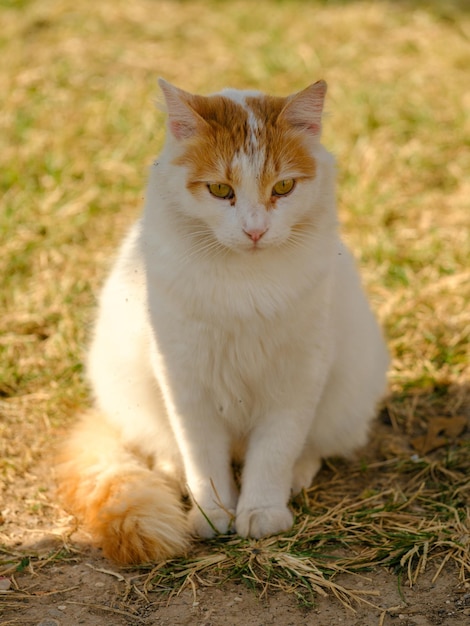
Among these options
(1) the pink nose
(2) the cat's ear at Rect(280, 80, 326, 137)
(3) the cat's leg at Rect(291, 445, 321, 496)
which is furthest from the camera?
(3) the cat's leg at Rect(291, 445, 321, 496)

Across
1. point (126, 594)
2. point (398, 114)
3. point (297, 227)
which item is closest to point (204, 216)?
point (297, 227)

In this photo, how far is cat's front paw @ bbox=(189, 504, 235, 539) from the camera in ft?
9.33

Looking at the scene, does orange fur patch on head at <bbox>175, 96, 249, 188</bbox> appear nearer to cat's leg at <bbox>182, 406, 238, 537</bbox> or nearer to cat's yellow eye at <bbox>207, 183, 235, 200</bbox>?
cat's yellow eye at <bbox>207, 183, 235, 200</bbox>

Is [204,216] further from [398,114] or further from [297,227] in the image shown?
[398,114]

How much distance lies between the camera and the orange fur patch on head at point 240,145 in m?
2.44

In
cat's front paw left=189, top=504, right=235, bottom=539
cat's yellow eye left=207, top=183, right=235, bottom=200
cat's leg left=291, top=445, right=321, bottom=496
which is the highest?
cat's yellow eye left=207, top=183, right=235, bottom=200

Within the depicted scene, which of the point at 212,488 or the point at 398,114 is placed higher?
the point at 398,114

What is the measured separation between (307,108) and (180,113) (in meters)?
0.39

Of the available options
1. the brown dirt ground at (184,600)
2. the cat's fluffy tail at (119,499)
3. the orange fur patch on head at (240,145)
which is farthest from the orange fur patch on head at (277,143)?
the brown dirt ground at (184,600)

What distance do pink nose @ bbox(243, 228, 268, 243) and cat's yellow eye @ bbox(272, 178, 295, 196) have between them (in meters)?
0.14

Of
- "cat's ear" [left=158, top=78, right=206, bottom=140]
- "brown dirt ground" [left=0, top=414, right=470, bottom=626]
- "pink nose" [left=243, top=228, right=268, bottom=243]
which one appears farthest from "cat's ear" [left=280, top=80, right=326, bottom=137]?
"brown dirt ground" [left=0, top=414, right=470, bottom=626]

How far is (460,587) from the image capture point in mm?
2520

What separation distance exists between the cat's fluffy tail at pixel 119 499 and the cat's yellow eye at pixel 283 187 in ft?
3.51

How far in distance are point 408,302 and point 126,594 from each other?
7.14 feet
